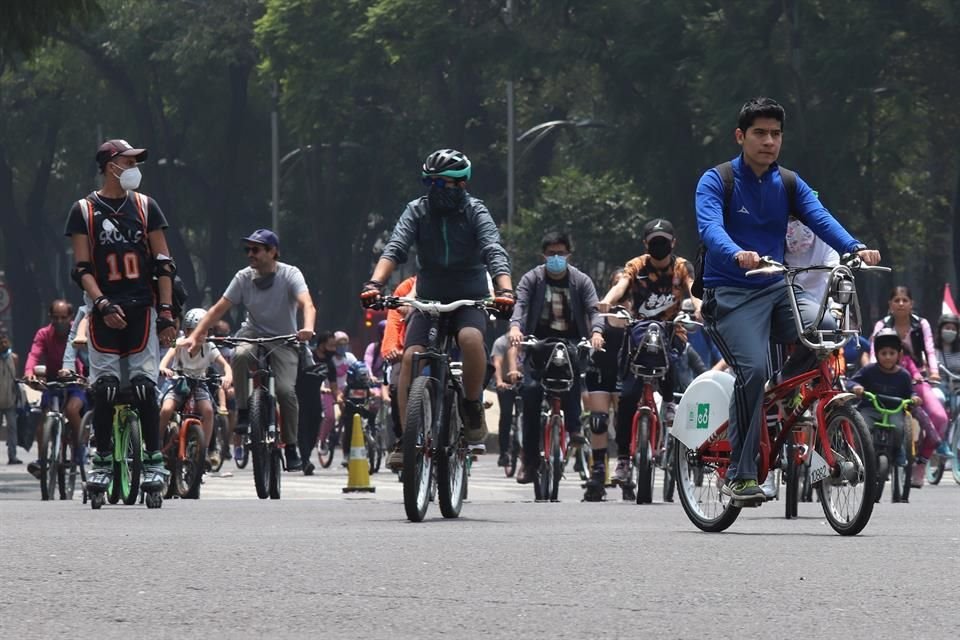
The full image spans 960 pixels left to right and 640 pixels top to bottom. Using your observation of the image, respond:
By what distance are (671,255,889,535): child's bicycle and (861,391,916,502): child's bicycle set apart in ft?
18.0

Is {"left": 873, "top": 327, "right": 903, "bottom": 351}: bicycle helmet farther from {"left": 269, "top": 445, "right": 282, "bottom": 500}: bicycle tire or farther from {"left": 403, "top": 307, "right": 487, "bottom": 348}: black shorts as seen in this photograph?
{"left": 403, "top": 307, "right": 487, "bottom": 348}: black shorts

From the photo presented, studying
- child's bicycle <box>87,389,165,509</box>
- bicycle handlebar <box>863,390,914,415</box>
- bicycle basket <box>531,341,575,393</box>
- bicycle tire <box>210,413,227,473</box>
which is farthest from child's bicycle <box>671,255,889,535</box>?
bicycle tire <box>210,413,227,473</box>

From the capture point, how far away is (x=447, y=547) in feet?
29.2

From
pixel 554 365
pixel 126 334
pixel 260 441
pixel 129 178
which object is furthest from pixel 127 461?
pixel 554 365

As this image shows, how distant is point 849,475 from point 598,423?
5.99 meters

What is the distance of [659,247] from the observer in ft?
47.7

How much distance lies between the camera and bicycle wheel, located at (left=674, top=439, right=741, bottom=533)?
32.6 feet

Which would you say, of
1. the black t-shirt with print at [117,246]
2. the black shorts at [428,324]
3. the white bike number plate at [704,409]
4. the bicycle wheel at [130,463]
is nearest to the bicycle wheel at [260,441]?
the bicycle wheel at [130,463]

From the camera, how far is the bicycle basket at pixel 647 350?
47.2 ft

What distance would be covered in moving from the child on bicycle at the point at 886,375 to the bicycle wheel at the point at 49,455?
576 cm

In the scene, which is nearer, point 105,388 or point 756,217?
point 756,217

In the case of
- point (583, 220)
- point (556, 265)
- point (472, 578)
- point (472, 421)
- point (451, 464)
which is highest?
point (583, 220)

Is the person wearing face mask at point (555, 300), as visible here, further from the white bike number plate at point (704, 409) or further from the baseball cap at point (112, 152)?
the white bike number plate at point (704, 409)

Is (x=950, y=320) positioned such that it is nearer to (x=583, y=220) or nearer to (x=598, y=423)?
(x=598, y=423)
